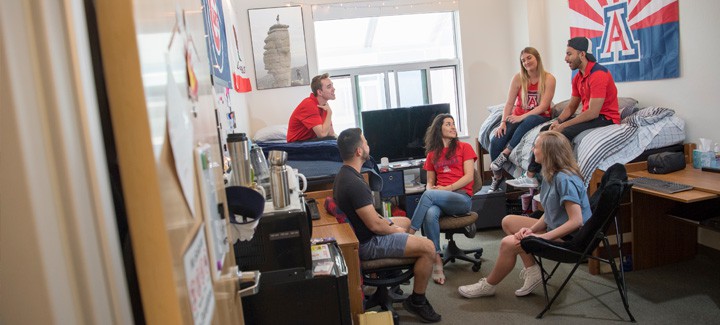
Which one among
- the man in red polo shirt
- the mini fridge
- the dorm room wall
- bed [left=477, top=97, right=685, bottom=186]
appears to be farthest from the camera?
the man in red polo shirt

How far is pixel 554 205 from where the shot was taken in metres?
3.29

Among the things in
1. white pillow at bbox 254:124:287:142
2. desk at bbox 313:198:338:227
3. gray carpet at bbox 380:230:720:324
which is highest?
white pillow at bbox 254:124:287:142

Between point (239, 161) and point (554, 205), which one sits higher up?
point (239, 161)

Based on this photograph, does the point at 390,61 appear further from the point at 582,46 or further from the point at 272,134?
the point at 582,46

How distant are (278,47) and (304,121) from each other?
6.27 ft

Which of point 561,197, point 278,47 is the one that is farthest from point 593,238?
point 278,47

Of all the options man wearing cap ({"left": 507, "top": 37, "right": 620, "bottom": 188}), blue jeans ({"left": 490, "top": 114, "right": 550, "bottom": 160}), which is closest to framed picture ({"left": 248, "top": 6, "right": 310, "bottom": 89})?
blue jeans ({"left": 490, "top": 114, "right": 550, "bottom": 160})

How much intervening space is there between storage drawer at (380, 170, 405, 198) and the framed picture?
5.83 ft

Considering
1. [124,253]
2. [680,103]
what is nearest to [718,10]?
[680,103]

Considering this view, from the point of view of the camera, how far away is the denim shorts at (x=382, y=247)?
313 centimetres

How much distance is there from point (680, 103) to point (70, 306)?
4.47m

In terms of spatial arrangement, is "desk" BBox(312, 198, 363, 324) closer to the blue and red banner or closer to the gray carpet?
the gray carpet

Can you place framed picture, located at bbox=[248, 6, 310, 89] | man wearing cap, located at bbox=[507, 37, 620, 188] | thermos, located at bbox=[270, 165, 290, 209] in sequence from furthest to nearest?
framed picture, located at bbox=[248, 6, 310, 89]
man wearing cap, located at bbox=[507, 37, 620, 188]
thermos, located at bbox=[270, 165, 290, 209]

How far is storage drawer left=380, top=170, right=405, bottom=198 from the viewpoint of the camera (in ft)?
16.8
